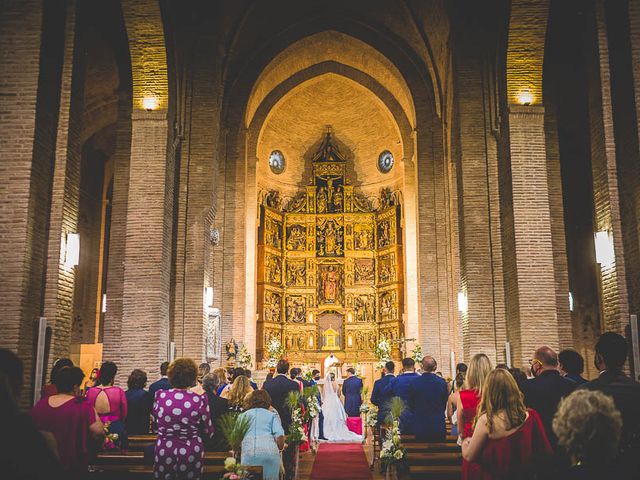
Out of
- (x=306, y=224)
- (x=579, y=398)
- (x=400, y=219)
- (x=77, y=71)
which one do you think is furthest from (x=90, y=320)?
(x=579, y=398)

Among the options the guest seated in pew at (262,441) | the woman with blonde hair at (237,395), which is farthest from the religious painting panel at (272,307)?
the guest seated in pew at (262,441)

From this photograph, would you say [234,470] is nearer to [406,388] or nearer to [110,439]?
[110,439]

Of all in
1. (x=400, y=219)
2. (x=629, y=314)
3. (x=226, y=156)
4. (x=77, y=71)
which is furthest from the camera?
(x=400, y=219)

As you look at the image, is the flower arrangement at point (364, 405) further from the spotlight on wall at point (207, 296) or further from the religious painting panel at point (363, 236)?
the religious painting panel at point (363, 236)

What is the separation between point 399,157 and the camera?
30375 millimetres

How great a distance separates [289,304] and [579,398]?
27.7m

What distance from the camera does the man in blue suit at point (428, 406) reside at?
8234 mm

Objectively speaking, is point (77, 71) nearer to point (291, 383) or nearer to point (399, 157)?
point (291, 383)

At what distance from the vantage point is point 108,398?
Answer: 7250 millimetres

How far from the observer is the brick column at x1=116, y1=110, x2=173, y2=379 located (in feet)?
45.5

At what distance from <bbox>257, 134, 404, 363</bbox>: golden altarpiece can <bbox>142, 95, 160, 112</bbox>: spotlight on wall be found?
13.9 metres

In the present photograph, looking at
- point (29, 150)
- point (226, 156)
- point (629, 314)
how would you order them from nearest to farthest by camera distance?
point (29, 150) < point (629, 314) < point (226, 156)

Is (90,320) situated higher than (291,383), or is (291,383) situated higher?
(90,320)

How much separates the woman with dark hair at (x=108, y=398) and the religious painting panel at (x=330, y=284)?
23649mm
